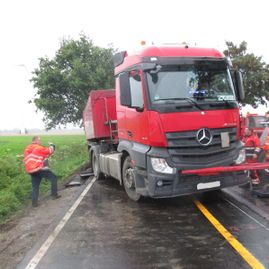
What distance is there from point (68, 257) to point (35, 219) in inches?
116

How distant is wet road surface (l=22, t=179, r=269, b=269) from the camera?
19.3 ft

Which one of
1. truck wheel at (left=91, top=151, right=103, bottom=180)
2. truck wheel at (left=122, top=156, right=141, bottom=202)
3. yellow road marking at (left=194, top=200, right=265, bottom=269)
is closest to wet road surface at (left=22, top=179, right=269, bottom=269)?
yellow road marking at (left=194, top=200, right=265, bottom=269)

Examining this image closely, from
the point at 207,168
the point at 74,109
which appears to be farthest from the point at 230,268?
the point at 74,109

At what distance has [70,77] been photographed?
28.2 meters

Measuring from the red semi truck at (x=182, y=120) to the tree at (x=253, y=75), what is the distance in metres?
15.8

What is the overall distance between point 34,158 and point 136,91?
3489 millimetres

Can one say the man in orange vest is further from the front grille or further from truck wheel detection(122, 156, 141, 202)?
the front grille

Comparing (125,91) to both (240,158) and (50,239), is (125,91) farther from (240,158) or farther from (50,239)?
(50,239)

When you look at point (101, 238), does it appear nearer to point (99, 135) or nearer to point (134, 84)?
point (134, 84)

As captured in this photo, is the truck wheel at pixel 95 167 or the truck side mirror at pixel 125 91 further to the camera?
the truck wheel at pixel 95 167

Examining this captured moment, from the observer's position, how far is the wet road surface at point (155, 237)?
19.3 ft

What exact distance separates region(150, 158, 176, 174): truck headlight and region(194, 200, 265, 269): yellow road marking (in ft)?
3.56

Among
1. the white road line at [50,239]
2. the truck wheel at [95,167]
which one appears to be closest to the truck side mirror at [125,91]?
the white road line at [50,239]

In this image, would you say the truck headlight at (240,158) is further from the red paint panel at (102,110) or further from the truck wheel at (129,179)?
the red paint panel at (102,110)
